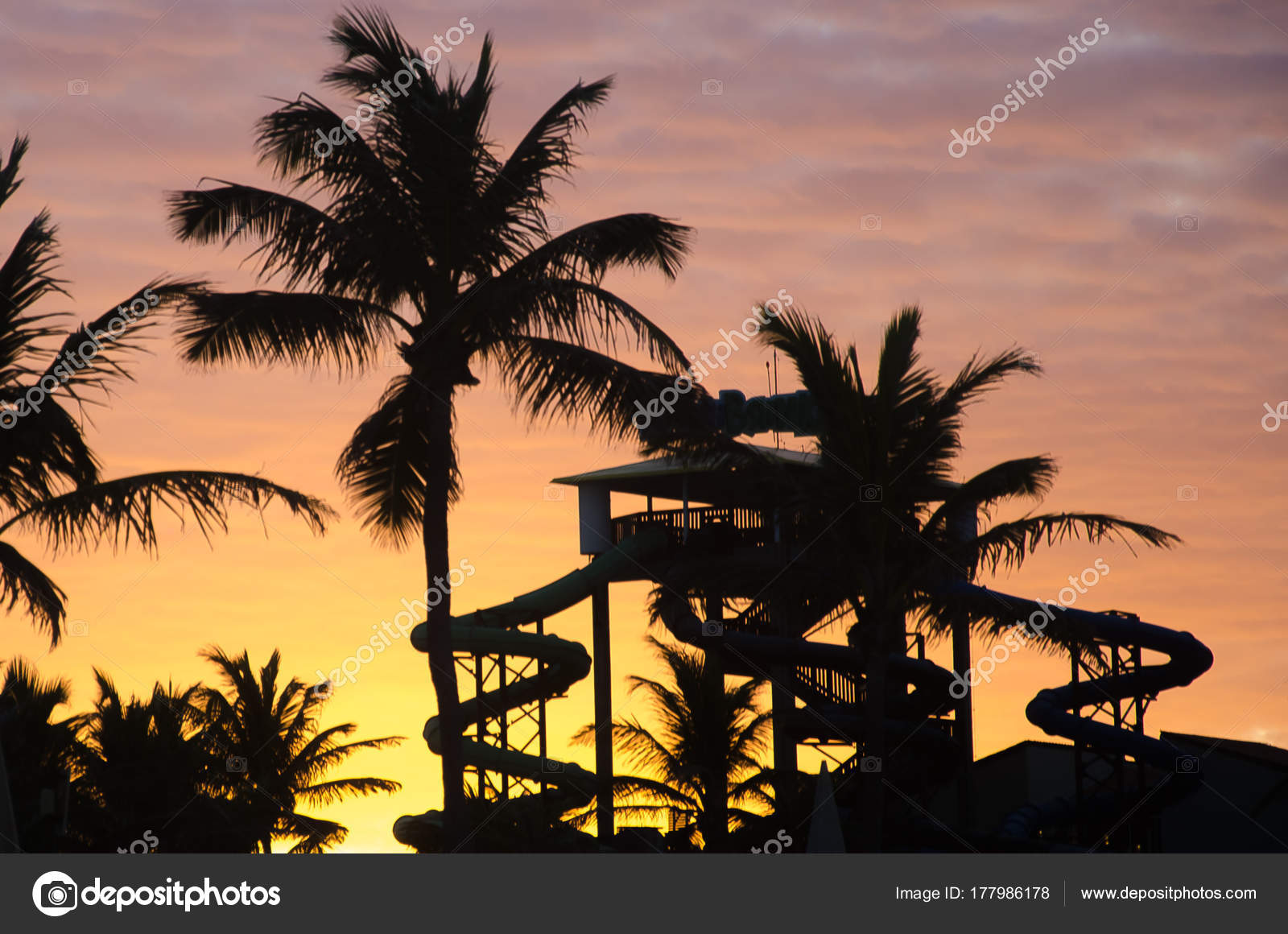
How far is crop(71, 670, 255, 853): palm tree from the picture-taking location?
29.2m

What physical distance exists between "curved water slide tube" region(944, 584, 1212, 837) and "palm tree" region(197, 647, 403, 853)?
1614 cm

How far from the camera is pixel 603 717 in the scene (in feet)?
110

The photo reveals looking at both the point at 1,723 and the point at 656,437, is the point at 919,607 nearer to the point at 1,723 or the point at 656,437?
the point at 656,437

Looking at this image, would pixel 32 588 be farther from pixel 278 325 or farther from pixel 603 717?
pixel 603 717

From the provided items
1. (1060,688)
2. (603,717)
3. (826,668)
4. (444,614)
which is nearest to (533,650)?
(603,717)

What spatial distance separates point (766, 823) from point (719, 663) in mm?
4453

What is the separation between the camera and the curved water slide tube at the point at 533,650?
103 feet

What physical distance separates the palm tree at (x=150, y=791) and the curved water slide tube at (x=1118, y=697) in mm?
16501

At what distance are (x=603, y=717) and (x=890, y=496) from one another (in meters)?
16.1

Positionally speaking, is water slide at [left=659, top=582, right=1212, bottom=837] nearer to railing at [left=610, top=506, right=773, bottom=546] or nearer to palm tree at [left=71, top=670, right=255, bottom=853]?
railing at [left=610, top=506, right=773, bottom=546]

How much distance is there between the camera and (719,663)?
30125 mm

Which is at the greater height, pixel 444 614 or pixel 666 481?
pixel 666 481

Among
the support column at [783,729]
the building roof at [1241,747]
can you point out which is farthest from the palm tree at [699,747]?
the building roof at [1241,747]

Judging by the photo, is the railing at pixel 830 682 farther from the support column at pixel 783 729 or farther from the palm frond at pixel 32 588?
the palm frond at pixel 32 588
